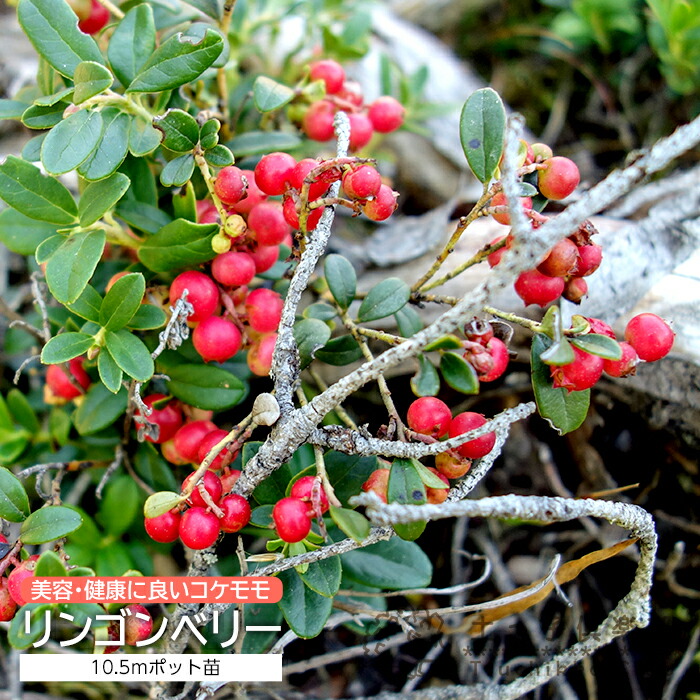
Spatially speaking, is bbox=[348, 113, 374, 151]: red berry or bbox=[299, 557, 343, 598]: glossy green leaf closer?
bbox=[299, 557, 343, 598]: glossy green leaf

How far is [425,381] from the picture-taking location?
1696 millimetres

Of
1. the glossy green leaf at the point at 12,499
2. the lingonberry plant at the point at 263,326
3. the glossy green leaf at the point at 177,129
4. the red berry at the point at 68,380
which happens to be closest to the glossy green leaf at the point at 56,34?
the lingonberry plant at the point at 263,326

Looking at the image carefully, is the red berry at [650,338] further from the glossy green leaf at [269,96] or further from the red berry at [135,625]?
the red berry at [135,625]

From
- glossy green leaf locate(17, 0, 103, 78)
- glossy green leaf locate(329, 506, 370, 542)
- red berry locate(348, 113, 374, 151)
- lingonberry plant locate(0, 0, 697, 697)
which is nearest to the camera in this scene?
glossy green leaf locate(329, 506, 370, 542)

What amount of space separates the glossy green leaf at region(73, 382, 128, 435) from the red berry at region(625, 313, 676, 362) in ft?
4.60

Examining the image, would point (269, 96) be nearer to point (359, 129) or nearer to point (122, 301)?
point (359, 129)

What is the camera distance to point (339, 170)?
62.6 inches

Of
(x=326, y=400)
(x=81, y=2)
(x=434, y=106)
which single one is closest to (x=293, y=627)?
(x=326, y=400)

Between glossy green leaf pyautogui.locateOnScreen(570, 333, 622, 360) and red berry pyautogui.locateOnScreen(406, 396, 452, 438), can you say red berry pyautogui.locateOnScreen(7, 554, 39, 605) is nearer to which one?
red berry pyautogui.locateOnScreen(406, 396, 452, 438)

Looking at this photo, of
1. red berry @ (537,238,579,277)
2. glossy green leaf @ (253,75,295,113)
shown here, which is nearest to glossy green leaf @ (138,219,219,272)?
glossy green leaf @ (253,75,295,113)

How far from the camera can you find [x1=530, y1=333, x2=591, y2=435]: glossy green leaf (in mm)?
1598

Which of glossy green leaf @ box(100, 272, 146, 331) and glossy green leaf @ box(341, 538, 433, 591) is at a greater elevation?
glossy green leaf @ box(100, 272, 146, 331)

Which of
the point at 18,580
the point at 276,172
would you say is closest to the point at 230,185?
the point at 276,172

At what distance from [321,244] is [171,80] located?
0.52 meters
